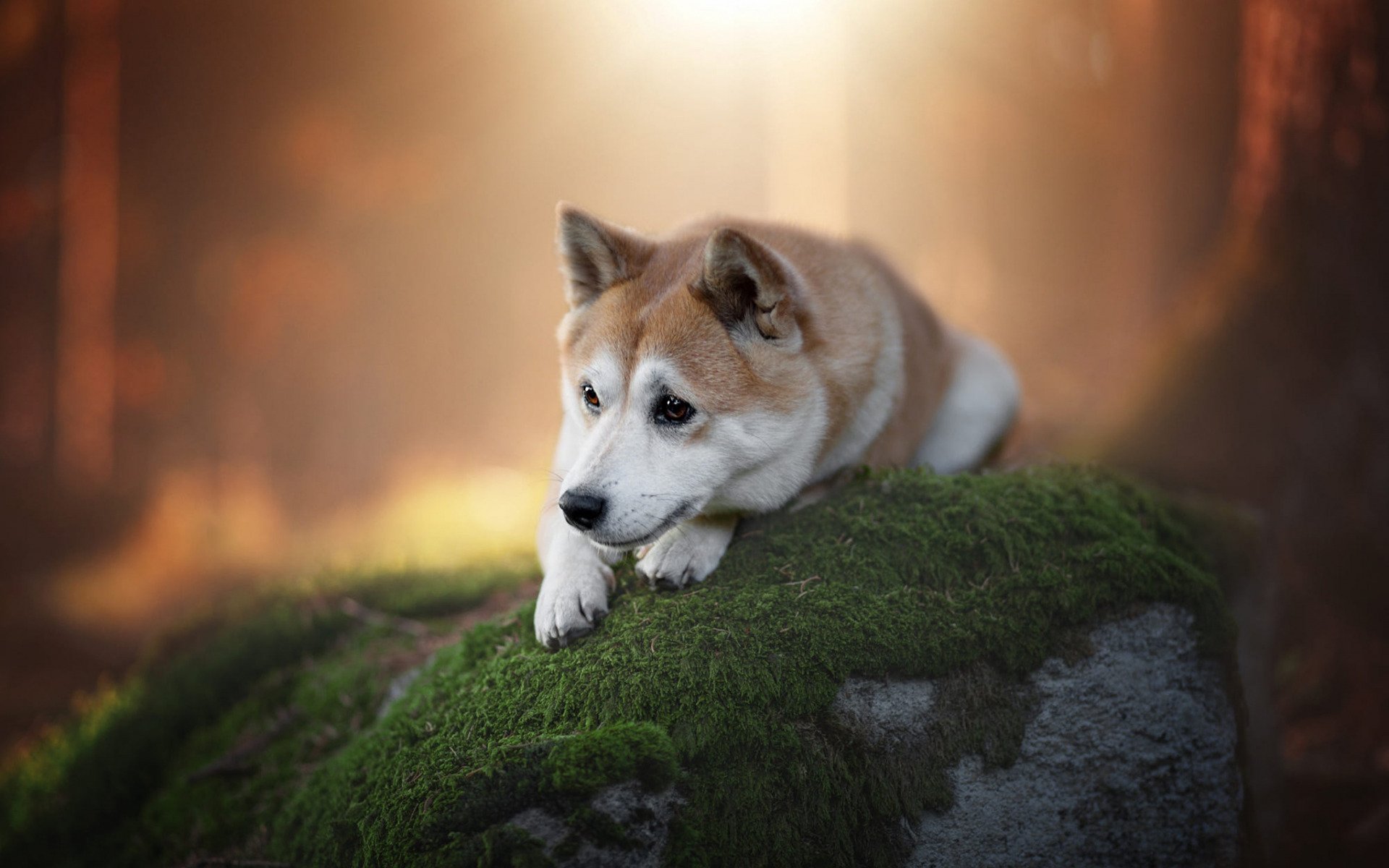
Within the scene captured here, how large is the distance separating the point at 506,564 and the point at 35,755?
9.23ft

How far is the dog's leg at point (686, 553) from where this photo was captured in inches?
101

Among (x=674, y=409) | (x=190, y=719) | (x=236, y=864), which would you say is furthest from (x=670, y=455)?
(x=190, y=719)

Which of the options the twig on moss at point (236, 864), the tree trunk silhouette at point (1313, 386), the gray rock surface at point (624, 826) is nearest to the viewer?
the gray rock surface at point (624, 826)

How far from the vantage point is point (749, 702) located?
7.20ft

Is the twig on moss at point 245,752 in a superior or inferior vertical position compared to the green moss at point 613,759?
inferior

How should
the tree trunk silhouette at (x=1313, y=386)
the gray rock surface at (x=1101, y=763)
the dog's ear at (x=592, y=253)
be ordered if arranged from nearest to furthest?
1. the gray rock surface at (x=1101, y=763)
2. the dog's ear at (x=592, y=253)
3. the tree trunk silhouette at (x=1313, y=386)

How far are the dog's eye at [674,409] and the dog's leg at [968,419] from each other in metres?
1.84

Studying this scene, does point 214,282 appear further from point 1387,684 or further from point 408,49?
point 1387,684

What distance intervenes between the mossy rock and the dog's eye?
51 centimetres

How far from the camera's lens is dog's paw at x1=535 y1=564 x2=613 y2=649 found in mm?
2455

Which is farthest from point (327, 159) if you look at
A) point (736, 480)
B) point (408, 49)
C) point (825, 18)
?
point (736, 480)

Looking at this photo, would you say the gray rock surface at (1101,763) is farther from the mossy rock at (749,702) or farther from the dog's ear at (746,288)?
the dog's ear at (746,288)


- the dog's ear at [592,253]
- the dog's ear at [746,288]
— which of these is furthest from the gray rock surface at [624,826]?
the dog's ear at [592,253]

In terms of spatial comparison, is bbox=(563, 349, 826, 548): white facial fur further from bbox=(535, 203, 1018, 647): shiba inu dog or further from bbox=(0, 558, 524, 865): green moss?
bbox=(0, 558, 524, 865): green moss
